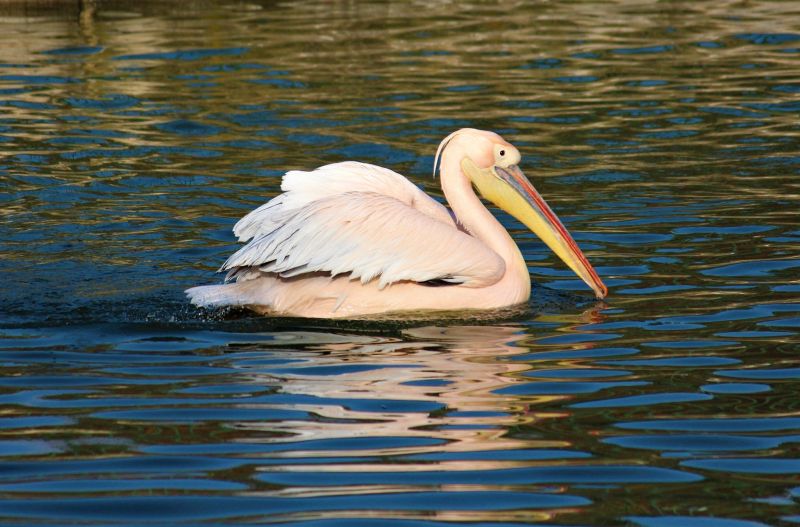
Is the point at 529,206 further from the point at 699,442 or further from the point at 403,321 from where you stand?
the point at 699,442

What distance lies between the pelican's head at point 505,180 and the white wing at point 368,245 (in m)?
0.39

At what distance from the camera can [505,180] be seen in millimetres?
6383

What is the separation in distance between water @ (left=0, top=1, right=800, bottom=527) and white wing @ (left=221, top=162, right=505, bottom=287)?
236mm

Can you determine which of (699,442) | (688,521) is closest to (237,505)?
(688,521)

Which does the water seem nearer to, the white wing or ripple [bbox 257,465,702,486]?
ripple [bbox 257,465,702,486]

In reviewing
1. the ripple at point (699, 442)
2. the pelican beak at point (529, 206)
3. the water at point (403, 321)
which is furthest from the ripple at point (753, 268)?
the ripple at point (699, 442)

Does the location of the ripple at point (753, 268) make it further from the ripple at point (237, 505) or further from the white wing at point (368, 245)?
the ripple at point (237, 505)

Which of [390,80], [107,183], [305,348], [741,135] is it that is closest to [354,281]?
[305,348]

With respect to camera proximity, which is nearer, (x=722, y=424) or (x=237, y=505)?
(x=237, y=505)

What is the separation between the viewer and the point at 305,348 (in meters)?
5.49

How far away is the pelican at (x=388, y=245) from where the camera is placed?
5816 mm

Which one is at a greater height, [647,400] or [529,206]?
[529,206]

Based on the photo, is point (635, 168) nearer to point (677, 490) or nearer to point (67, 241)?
point (67, 241)

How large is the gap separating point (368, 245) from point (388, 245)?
8 centimetres
